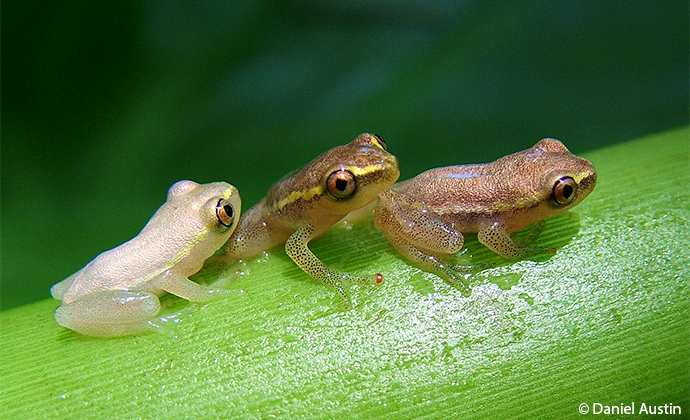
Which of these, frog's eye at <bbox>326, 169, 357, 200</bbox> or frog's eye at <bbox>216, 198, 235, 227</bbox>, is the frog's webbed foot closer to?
frog's eye at <bbox>326, 169, 357, 200</bbox>

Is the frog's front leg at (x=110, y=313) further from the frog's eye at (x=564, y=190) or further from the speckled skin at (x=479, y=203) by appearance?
the frog's eye at (x=564, y=190)

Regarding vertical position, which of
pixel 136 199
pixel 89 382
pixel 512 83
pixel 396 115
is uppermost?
pixel 512 83

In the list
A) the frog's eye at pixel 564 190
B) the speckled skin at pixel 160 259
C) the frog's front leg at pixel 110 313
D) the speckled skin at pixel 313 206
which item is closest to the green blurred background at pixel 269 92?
the speckled skin at pixel 160 259

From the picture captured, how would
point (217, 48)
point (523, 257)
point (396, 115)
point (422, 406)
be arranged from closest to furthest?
point (422, 406) → point (523, 257) → point (217, 48) → point (396, 115)

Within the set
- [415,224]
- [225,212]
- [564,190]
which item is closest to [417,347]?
[415,224]

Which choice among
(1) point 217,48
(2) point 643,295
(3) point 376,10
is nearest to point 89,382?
(2) point 643,295

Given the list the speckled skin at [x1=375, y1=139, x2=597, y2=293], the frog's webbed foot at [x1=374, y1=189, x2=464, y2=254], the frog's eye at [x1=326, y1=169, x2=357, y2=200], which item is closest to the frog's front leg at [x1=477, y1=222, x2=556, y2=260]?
the speckled skin at [x1=375, y1=139, x2=597, y2=293]

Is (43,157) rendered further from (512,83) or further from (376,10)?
(512,83)
